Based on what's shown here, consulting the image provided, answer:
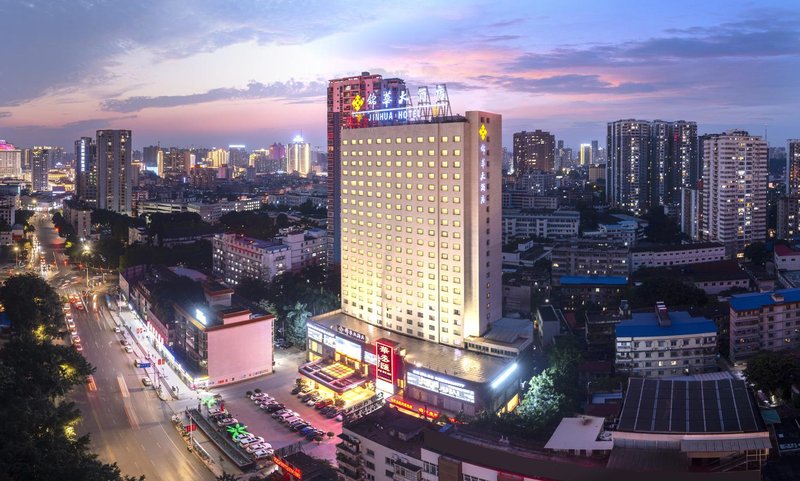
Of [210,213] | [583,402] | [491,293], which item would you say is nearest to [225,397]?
[491,293]

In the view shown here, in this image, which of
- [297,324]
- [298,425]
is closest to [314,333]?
[297,324]

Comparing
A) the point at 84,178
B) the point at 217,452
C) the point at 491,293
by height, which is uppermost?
the point at 84,178

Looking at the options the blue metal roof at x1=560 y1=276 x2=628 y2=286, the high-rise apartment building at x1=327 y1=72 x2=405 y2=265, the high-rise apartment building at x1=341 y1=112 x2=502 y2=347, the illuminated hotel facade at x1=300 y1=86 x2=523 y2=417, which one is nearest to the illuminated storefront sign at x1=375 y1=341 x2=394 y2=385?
the illuminated hotel facade at x1=300 y1=86 x2=523 y2=417

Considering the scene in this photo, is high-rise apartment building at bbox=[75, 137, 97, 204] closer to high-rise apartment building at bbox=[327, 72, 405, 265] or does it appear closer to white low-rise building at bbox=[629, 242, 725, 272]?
high-rise apartment building at bbox=[327, 72, 405, 265]

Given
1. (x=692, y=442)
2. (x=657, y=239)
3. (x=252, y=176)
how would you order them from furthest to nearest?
(x=252, y=176)
(x=657, y=239)
(x=692, y=442)

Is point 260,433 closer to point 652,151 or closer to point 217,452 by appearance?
point 217,452

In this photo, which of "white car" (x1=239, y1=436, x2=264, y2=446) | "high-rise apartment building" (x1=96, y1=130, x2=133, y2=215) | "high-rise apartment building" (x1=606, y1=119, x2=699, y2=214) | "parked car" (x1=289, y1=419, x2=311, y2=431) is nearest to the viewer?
"white car" (x1=239, y1=436, x2=264, y2=446)
